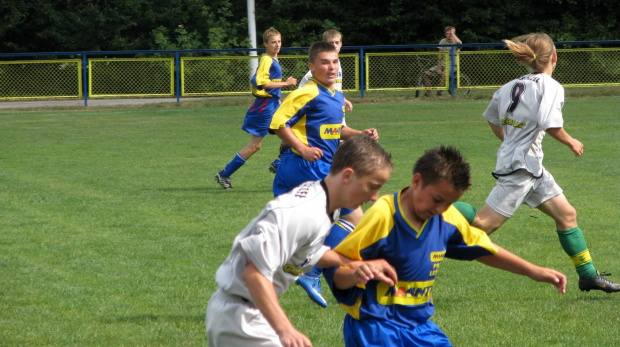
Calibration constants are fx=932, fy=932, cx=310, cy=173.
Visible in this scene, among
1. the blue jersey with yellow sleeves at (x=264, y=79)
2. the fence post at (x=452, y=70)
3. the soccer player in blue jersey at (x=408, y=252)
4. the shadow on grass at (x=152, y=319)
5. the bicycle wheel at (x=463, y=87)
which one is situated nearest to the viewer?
the soccer player in blue jersey at (x=408, y=252)

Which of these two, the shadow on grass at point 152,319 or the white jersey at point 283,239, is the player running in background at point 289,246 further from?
the shadow on grass at point 152,319

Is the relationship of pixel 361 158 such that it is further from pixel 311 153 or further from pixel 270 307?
pixel 311 153

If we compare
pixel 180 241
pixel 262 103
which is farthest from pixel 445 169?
pixel 262 103

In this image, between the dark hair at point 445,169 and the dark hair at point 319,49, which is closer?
the dark hair at point 445,169

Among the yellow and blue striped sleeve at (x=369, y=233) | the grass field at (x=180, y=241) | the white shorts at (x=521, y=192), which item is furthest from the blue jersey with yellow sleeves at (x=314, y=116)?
the yellow and blue striped sleeve at (x=369, y=233)

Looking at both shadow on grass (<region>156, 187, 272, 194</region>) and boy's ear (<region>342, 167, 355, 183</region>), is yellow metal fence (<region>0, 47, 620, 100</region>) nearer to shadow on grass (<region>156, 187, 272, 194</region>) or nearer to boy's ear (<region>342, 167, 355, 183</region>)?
shadow on grass (<region>156, 187, 272, 194</region>)

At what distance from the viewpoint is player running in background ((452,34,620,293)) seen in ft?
20.0

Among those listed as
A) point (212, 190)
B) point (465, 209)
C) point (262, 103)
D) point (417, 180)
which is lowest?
point (212, 190)

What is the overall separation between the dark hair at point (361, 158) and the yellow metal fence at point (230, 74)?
22.2m

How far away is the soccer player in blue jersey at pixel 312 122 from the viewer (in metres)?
6.54

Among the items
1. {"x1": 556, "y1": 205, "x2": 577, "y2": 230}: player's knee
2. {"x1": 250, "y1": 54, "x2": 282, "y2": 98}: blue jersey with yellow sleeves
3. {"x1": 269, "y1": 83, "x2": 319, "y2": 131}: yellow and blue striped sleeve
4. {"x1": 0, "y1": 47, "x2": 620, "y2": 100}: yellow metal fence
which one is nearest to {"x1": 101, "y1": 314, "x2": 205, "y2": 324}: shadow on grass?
{"x1": 269, "y1": 83, "x2": 319, "y2": 131}: yellow and blue striped sleeve

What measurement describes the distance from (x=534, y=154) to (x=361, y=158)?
3.09m

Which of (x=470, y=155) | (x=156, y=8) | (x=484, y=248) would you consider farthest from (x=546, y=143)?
(x=156, y=8)

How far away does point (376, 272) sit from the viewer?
331cm
